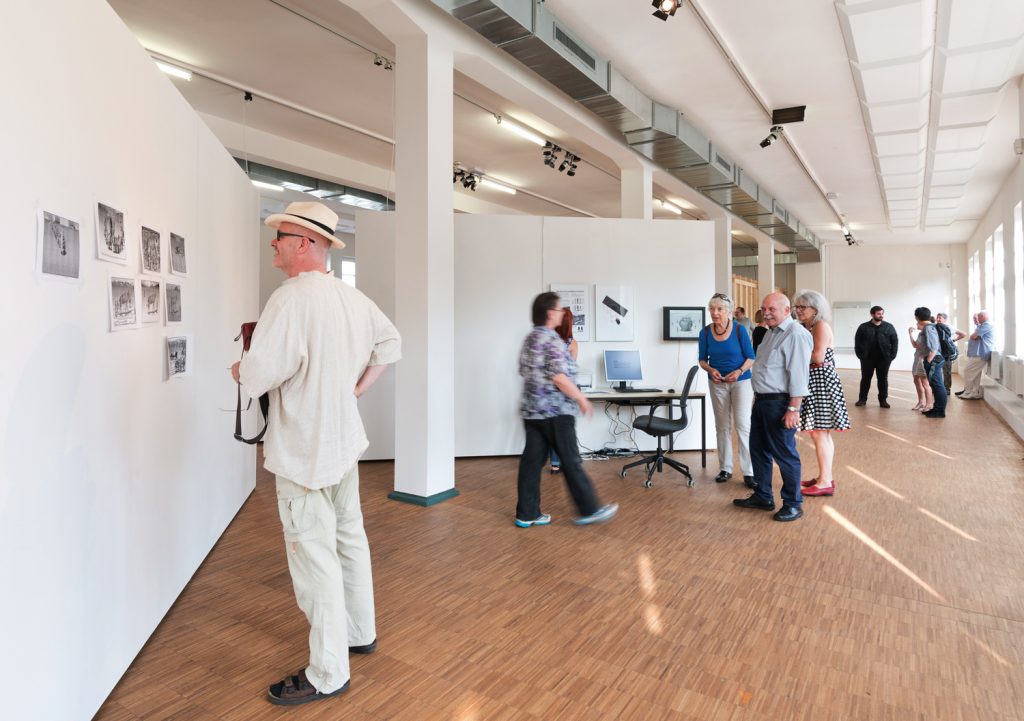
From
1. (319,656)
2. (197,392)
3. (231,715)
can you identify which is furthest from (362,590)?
(197,392)

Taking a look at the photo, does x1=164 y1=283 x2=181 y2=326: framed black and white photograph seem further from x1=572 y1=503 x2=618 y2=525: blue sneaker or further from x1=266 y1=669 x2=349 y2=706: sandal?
x1=572 y1=503 x2=618 y2=525: blue sneaker

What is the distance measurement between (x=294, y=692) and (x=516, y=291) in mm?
4739

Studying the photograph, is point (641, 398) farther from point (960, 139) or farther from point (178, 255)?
point (960, 139)

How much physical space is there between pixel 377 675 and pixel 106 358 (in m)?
1.58

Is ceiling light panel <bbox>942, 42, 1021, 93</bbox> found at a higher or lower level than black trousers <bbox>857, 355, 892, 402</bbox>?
higher

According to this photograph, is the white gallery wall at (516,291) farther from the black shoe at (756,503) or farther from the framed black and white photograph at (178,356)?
the framed black and white photograph at (178,356)

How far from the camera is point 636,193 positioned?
333 inches

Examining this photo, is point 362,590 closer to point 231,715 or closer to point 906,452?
point 231,715

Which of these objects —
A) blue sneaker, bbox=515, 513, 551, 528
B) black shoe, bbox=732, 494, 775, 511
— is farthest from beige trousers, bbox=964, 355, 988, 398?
blue sneaker, bbox=515, 513, 551, 528

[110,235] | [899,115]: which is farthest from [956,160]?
[110,235]

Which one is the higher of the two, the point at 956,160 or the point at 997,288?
the point at 956,160

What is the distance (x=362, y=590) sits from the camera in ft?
8.27

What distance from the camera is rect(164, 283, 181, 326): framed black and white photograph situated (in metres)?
2.90

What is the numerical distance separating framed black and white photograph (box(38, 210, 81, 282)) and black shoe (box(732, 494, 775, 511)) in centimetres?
436
